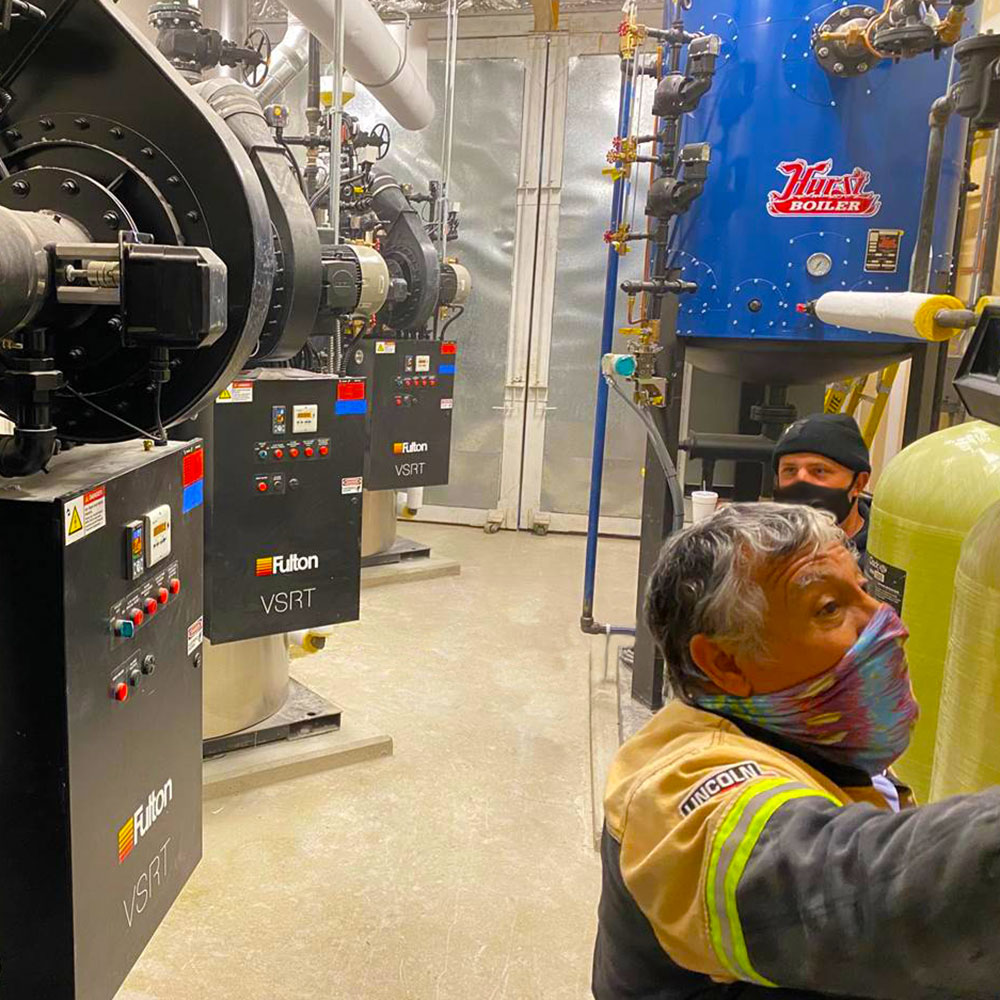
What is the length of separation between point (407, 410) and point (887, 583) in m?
3.22

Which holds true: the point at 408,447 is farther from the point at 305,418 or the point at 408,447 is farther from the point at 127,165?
the point at 127,165

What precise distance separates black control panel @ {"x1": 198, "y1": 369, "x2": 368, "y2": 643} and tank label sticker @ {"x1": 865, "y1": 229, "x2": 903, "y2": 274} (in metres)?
1.35

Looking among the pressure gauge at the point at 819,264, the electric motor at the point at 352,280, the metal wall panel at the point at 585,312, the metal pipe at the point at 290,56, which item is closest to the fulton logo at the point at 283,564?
the electric motor at the point at 352,280

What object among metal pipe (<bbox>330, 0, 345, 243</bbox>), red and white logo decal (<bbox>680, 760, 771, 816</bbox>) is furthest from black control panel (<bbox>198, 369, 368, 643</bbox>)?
red and white logo decal (<bbox>680, 760, 771, 816</bbox>)

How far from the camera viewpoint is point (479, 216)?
5.55 metres

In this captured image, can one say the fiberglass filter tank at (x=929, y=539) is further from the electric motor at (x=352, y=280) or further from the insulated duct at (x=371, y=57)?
the insulated duct at (x=371, y=57)

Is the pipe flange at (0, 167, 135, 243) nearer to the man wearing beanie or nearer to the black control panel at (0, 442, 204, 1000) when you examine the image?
the black control panel at (0, 442, 204, 1000)

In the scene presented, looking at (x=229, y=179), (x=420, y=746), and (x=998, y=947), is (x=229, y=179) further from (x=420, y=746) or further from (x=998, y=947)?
(x=420, y=746)

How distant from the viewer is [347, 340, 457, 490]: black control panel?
172 inches

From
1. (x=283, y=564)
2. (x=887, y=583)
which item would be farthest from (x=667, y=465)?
(x=887, y=583)

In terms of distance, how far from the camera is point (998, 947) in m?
0.59

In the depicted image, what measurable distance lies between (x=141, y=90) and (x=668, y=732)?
3.35ft

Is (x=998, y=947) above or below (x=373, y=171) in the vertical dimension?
below

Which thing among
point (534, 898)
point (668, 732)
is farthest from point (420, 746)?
point (668, 732)
